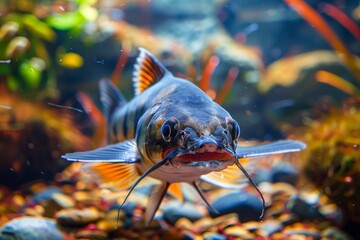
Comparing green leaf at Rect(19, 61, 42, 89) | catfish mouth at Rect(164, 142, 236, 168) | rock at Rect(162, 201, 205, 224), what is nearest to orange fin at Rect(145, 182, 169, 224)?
rock at Rect(162, 201, 205, 224)

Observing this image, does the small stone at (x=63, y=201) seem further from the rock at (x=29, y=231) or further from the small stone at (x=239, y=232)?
the small stone at (x=239, y=232)

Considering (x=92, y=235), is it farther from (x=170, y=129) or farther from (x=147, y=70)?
(x=170, y=129)

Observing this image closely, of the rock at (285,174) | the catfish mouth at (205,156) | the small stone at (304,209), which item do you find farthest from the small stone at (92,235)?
the rock at (285,174)

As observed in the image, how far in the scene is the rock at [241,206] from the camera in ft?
13.1

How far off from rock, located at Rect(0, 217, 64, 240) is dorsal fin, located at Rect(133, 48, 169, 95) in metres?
1.43

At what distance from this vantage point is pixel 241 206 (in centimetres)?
405

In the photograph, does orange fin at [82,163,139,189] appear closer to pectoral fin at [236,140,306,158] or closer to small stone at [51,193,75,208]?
pectoral fin at [236,140,306,158]

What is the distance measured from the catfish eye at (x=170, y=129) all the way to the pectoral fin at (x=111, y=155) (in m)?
0.39

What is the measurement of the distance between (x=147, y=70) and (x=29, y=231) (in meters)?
1.63

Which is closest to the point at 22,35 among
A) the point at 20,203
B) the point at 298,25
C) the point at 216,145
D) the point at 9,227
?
the point at 20,203

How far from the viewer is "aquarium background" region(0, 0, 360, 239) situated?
3.79 metres

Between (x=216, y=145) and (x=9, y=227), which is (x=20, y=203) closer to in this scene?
(x=9, y=227)

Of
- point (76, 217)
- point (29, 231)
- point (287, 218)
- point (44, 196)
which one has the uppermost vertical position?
point (29, 231)

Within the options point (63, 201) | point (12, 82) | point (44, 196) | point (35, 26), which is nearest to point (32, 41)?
point (35, 26)
